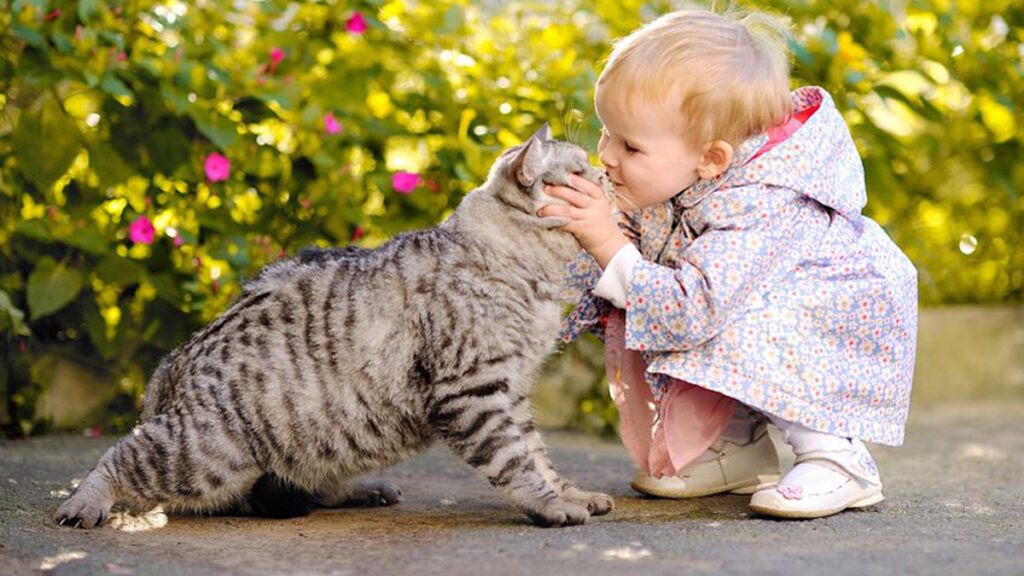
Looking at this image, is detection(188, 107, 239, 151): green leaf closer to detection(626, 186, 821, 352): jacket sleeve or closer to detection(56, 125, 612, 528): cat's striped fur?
detection(56, 125, 612, 528): cat's striped fur

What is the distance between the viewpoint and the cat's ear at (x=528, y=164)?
257 centimetres

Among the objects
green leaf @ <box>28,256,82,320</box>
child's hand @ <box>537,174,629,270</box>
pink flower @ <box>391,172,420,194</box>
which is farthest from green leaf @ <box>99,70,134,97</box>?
child's hand @ <box>537,174,629,270</box>

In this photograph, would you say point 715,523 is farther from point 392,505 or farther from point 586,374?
point 586,374

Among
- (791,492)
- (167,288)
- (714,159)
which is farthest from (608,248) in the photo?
(167,288)

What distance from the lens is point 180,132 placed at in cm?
359

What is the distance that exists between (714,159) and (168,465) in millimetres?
1477

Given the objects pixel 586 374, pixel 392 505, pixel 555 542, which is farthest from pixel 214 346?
pixel 586 374

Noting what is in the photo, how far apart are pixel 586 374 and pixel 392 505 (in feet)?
4.54

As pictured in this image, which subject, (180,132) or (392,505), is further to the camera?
(180,132)

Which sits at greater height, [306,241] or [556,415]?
[306,241]

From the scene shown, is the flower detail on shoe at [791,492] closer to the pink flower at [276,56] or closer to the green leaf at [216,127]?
the green leaf at [216,127]

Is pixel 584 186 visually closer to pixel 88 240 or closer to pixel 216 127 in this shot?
pixel 216 127

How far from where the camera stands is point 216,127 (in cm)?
346

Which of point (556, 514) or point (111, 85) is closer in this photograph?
point (556, 514)
